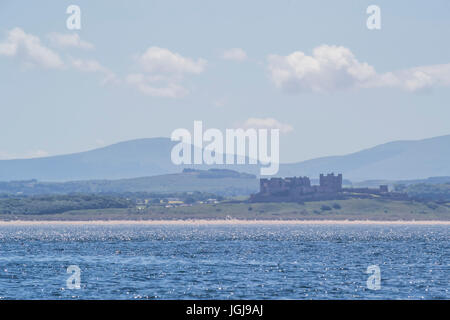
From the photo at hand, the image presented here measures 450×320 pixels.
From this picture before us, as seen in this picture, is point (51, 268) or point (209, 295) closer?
point (209, 295)

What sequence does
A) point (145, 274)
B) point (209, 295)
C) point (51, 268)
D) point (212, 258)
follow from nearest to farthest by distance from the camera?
point (209, 295)
point (145, 274)
point (51, 268)
point (212, 258)

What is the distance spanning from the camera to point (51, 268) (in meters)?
100

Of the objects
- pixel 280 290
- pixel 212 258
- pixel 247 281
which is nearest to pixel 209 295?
pixel 280 290

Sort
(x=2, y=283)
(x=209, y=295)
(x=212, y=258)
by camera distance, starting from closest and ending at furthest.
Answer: (x=209, y=295) < (x=2, y=283) < (x=212, y=258)

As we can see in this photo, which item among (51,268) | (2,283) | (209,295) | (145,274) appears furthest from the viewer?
(51,268)

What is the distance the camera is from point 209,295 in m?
70.8
